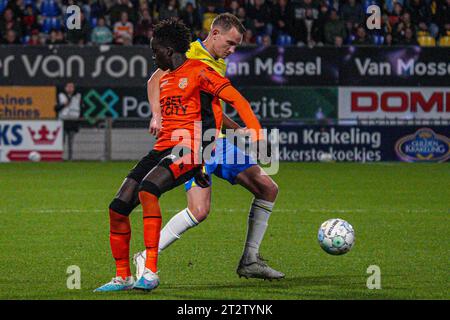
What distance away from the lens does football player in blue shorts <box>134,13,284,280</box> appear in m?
8.59

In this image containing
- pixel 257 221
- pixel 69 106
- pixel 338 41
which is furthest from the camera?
pixel 338 41

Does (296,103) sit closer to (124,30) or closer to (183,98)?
(124,30)

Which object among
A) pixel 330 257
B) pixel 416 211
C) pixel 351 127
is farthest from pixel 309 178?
pixel 330 257

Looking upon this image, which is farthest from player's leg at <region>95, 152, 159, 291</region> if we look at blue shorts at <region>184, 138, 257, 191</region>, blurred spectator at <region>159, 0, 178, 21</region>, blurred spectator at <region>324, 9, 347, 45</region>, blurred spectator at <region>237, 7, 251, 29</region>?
blurred spectator at <region>237, 7, 251, 29</region>

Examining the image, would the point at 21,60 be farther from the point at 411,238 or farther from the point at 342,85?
the point at 411,238

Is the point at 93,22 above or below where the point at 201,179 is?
above

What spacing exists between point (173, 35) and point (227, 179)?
143 cm

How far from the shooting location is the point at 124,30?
2677cm

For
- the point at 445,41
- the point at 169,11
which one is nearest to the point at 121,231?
the point at 169,11

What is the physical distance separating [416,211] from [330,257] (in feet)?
15.8

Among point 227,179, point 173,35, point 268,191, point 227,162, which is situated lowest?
point 268,191

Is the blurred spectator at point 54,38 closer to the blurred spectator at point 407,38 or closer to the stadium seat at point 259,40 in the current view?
the stadium seat at point 259,40

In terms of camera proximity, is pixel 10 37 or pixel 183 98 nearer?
pixel 183 98

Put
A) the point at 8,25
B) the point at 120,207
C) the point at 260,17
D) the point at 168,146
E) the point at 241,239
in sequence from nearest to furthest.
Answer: the point at 120,207
the point at 168,146
the point at 241,239
the point at 8,25
the point at 260,17
